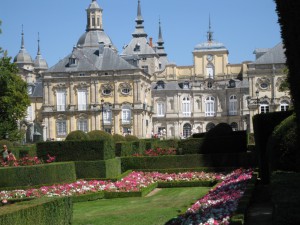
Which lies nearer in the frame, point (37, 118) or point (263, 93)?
point (263, 93)

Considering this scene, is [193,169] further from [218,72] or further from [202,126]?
[218,72]

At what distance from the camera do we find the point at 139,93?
73.8 m

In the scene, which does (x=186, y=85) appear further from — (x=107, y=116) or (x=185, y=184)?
(x=185, y=184)

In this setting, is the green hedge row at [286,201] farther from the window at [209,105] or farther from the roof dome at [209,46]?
the roof dome at [209,46]

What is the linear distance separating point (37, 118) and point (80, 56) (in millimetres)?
12495

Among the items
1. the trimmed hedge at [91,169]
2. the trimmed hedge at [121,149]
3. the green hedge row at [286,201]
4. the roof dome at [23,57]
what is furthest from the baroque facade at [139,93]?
the green hedge row at [286,201]

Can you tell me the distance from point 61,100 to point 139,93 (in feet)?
27.8

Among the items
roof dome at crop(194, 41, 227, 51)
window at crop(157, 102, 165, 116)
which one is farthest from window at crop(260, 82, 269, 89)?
roof dome at crop(194, 41, 227, 51)

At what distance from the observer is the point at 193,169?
94.7 ft

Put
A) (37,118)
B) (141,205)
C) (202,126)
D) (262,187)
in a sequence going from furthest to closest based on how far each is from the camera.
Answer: (202,126), (37,118), (141,205), (262,187)

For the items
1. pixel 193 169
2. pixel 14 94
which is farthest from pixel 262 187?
pixel 14 94

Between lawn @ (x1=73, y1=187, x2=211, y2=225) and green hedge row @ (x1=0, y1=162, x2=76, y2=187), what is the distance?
289cm

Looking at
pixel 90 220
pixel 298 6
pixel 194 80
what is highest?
pixel 194 80

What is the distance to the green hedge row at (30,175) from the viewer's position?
22.0 meters
